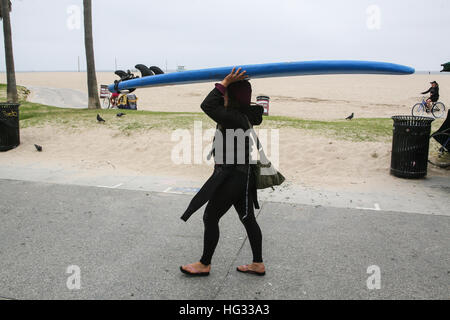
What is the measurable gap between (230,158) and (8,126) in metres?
8.17

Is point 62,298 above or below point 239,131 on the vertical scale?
below

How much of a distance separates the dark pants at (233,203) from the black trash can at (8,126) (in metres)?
8.01

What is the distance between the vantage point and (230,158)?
3465 mm

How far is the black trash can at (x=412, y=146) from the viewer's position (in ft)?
23.0

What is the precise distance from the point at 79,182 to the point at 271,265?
4372 millimetres

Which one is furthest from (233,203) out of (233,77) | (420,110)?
(420,110)

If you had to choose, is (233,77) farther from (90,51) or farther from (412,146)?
(90,51)

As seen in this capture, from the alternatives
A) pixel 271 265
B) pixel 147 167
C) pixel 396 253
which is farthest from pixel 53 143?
pixel 396 253

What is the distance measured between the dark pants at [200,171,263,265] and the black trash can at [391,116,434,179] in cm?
453

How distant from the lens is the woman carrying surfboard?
11.1 ft

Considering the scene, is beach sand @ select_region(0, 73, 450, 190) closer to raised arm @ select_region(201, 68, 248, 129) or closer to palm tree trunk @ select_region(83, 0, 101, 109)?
palm tree trunk @ select_region(83, 0, 101, 109)

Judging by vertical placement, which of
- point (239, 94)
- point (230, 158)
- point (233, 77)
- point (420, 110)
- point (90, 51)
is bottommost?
point (420, 110)

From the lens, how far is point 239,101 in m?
3.46
